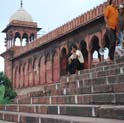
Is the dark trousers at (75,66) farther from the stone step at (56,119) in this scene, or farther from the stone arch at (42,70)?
the stone arch at (42,70)

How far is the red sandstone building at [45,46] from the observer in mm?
19812

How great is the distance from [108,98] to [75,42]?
16487 millimetres

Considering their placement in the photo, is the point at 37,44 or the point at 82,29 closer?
the point at 82,29

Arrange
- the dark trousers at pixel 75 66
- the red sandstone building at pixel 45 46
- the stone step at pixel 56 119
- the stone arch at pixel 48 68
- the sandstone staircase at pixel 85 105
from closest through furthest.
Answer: the stone step at pixel 56 119, the sandstone staircase at pixel 85 105, the dark trousers at pixel 75 66, the red sandstone building at pixel 45 46, the stone arch at pixel 48 68

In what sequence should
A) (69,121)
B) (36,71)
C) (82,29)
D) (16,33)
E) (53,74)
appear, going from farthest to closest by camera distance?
1. (16,33)
2. (36,71)
3. (53,74)
4. (82,29)
5. (69,121)

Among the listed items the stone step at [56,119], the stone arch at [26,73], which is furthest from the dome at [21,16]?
the stone step at [56,119]

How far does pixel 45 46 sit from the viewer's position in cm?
2589

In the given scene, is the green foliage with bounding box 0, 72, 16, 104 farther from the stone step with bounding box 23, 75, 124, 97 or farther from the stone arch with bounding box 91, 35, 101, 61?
the stone arch with bounding box 91, 35, 101, 61

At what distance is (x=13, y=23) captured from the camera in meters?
32.6

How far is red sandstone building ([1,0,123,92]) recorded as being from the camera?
19.8 m

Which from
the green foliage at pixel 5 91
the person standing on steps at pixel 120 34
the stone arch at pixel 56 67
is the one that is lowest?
the green foliage at pixel 5 91

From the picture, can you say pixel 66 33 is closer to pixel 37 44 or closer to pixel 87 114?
pixel 37 44

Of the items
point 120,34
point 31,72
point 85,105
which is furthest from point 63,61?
point 85,105

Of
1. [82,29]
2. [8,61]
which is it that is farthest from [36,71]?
[82,29]
